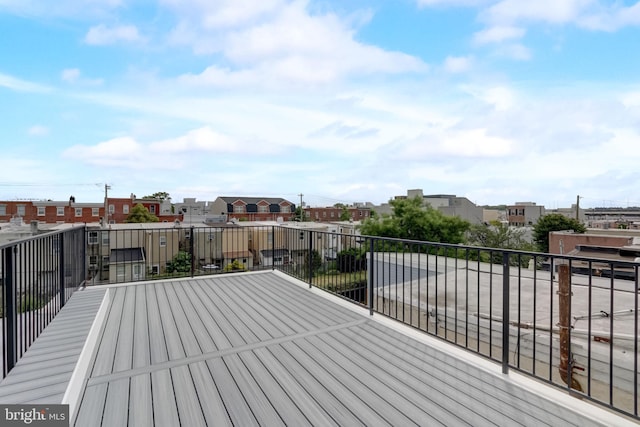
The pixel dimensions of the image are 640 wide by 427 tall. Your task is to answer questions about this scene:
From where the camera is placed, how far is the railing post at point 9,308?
176 centimetres

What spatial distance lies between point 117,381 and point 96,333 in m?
0.99

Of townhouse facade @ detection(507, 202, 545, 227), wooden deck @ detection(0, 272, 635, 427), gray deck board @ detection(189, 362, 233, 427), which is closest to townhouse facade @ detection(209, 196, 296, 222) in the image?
townhouse facade @ detection(507, 202, 545, 227)

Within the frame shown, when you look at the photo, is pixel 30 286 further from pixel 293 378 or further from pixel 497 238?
pixel 497 238

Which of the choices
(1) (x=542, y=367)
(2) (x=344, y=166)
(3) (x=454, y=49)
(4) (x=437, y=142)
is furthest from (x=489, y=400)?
(2) (x=344, y=166)

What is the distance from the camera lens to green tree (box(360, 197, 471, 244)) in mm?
24625

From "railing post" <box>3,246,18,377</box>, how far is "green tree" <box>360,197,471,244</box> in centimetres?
2360

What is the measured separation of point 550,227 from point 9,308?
3623cm

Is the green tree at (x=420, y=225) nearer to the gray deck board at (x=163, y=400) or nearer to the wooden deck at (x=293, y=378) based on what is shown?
the wooden deck at (x=293, y=378)

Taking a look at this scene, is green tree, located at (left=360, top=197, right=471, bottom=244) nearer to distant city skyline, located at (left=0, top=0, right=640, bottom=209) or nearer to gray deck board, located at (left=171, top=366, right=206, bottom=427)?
distant city skyline, located at (left=0, top=0, right=640, bottom=209)

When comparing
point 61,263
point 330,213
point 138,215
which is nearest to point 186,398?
point 61,263

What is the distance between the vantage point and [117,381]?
201cm

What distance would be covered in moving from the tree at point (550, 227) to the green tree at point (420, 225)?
9.90 m

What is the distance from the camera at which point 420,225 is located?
24.6 m

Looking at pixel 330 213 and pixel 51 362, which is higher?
pixel 330 213
